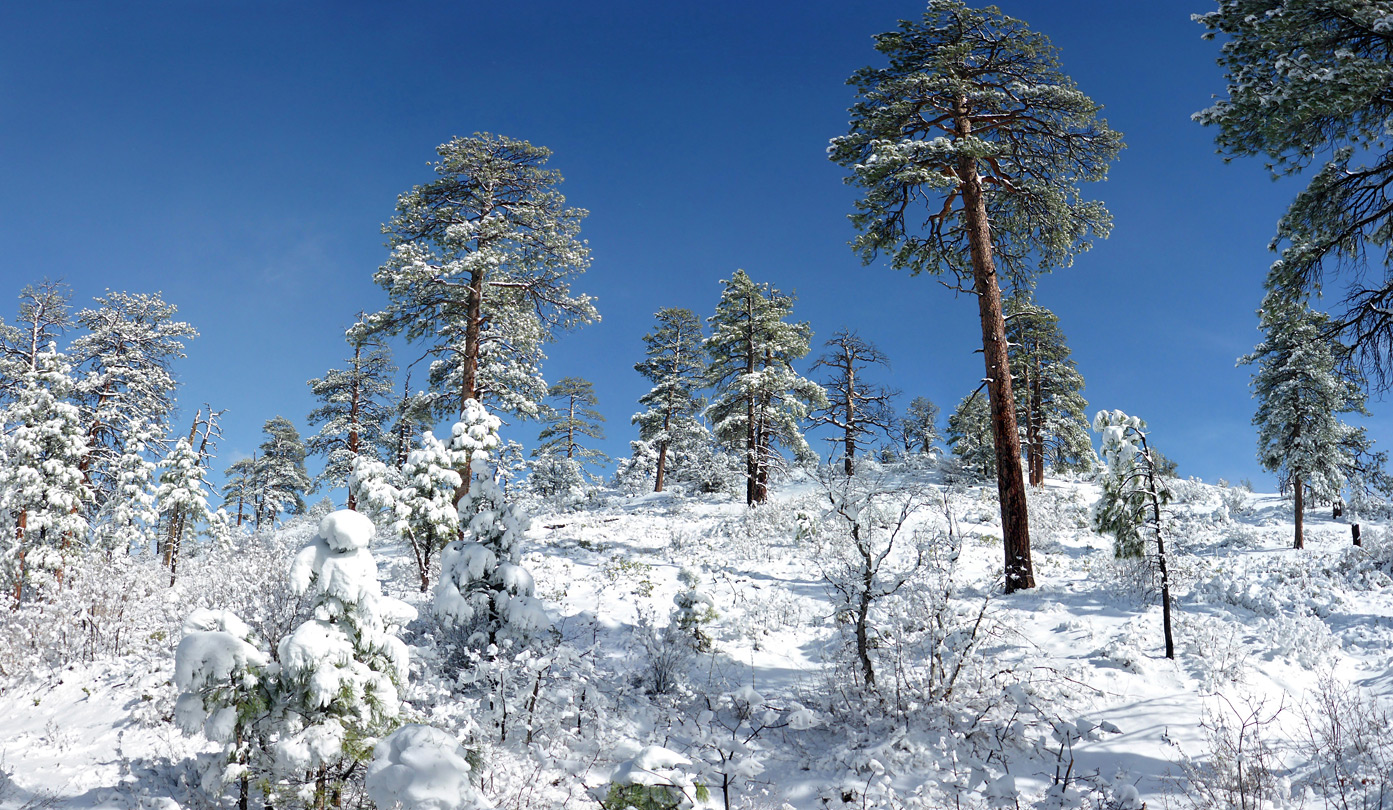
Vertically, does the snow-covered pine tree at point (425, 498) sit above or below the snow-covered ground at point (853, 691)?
above

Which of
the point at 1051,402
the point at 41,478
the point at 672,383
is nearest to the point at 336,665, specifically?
the point at 41,478

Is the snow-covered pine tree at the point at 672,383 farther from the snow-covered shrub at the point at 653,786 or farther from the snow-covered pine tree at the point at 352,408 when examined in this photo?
the snow-covered shrub at the point at 653,786

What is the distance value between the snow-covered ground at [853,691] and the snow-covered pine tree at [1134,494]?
489 mm

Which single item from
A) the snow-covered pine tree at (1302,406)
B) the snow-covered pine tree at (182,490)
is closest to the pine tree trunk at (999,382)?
the snow-covered pine tree at (1302,406)

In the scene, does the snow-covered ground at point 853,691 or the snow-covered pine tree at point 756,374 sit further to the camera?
the snow-covered pine tree at point 756,374

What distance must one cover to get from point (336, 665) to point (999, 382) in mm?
10673

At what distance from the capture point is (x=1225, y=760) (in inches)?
195

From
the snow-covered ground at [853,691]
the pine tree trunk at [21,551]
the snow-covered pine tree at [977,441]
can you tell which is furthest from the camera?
the snow-covered pine tree at [977,441]

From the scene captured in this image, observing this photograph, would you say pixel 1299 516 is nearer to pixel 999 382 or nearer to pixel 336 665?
pixel 999 382

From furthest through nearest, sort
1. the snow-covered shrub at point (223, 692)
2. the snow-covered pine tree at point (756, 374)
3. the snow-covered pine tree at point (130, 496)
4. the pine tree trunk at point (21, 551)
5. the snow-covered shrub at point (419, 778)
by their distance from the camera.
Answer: the snow-covered pine tree at point (756, 374) → the snow-covered pine tree at point (130, 496) → the pine tree trunk at point (21, 551) → the snow-covered shrub at point (223, 692) → the snow-covered shrub at point (419, 778)

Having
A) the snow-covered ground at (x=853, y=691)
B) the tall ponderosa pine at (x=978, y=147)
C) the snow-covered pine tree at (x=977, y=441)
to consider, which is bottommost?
the snow-covered ground at (x=853, y=691)

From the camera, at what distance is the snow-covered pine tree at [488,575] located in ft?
23.4

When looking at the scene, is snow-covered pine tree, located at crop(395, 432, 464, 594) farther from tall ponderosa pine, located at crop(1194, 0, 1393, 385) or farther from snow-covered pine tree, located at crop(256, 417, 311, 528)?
snow-covered pine tree, located at crop(256, 417, 311, 528)

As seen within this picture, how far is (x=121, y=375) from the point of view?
17625 mm
